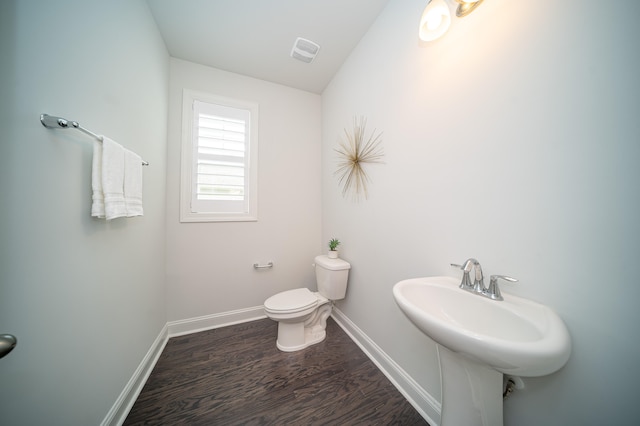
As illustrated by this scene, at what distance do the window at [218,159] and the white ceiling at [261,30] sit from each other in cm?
35

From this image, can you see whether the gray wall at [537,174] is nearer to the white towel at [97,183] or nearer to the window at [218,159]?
the window at [218,159]

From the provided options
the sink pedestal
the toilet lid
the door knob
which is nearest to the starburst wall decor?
the toilet lid

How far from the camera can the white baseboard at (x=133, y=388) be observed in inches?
38.6

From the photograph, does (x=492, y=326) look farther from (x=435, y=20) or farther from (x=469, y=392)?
(x=435, y=20)

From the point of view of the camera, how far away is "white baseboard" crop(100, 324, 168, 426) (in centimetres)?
98

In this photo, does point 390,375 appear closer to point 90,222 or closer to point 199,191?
point 90,222

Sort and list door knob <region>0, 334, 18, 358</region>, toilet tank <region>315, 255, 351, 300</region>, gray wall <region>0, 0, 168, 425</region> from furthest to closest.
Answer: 1. toilet tank <region>315, 255, 351, 300</region>
2. gray wall <region>0, 0, 168, 425</region>
3. door knob <region>0, 334, 18, 358</region>

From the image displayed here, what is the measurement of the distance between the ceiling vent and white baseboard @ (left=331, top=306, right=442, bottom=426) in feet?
8.05

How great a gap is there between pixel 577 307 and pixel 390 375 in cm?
112

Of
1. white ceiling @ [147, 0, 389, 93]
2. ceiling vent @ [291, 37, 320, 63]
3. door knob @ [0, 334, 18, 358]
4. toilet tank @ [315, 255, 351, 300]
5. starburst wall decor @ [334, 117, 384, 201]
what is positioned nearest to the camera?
door knob @ [0, 334, 18, 358]

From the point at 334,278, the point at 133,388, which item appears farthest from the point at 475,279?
the point at 133,388

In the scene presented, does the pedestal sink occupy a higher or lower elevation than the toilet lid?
higher

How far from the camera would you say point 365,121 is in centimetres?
155

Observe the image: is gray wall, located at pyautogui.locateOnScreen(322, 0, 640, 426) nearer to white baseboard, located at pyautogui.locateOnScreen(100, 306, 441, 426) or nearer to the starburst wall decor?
white baseboard, located at pyautogui.locateOnScreen(100, 306, 441, 426)
